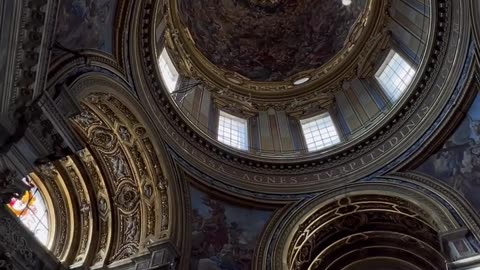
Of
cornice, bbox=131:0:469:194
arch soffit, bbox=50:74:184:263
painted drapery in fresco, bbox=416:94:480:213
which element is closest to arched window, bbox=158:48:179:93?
cornice, bbox=131:0:469:194

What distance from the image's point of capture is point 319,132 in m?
18.4

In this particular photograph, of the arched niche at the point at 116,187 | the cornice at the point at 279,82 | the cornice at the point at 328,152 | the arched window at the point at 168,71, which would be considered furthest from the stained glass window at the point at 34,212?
the cornice at the point at 279,82

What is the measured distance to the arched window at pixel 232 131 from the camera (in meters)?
17.4

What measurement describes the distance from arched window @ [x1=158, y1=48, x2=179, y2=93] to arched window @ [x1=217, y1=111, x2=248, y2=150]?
2368 millimetres

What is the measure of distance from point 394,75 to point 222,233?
8.92m

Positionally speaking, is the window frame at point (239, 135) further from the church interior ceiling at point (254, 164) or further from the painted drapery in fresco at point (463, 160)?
the painted drapery in fresco at point (463, 160)

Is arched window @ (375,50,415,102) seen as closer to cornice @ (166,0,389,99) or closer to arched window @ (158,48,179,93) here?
cornice @ (166,0,389,99)

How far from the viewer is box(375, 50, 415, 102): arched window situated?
648 inches

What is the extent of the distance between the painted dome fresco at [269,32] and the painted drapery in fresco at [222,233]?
864 cm

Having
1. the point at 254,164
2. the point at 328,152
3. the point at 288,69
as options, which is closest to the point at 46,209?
the point at 254,164

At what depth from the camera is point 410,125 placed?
14.9 m

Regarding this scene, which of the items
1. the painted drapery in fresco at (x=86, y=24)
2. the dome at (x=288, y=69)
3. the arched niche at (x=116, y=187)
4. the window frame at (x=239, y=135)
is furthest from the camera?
the window frame at (x=239, y=135)

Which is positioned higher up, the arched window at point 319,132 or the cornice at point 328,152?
the arched window at point 319,132

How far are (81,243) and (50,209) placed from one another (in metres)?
1.29
